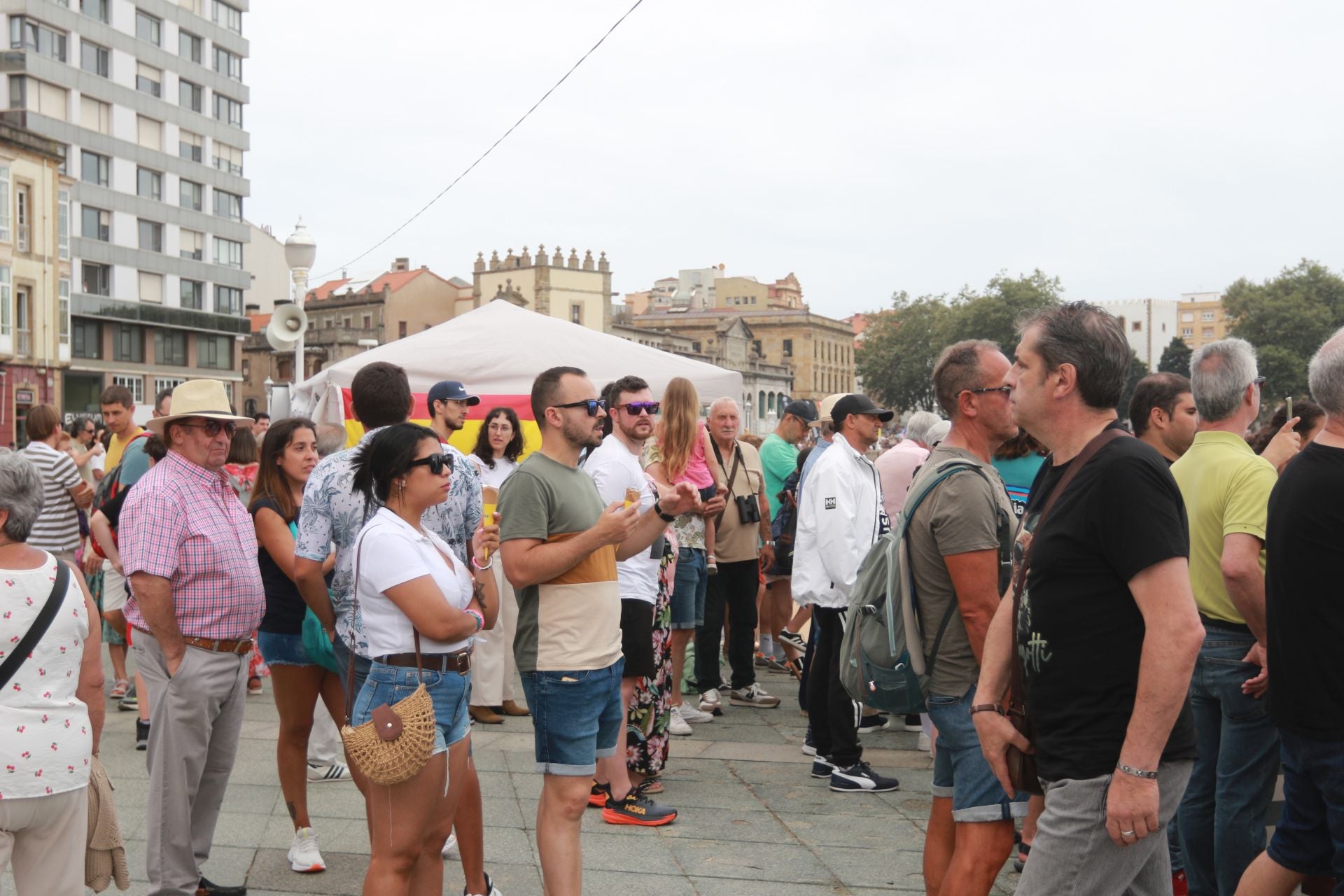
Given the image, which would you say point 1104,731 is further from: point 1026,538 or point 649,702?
point 649,702

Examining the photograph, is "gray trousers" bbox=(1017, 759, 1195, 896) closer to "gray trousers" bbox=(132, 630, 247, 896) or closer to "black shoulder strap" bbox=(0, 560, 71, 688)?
"black shoulder strap" bbox=(0, 560, 71, 688)

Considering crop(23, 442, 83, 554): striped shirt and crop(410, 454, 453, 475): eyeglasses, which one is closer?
crop(410, 454, 453, 475): eyeglasses

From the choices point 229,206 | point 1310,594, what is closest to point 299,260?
point 1310,594

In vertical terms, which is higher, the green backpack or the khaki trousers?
the green backpack

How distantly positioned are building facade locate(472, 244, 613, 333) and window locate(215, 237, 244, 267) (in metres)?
34.0

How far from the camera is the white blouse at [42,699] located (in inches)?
129

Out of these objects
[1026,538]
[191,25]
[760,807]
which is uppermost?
[191,25]

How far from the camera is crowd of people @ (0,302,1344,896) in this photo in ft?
8.89

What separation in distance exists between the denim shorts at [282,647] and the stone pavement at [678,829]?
0.84 metres

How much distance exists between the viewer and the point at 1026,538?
3.05 metres

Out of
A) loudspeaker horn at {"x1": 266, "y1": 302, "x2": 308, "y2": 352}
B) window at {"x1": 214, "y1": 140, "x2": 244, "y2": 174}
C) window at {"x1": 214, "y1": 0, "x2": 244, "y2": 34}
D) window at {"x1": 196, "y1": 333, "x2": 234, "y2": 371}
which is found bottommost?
loudspeaker horn at {"x1": 266, "y1": 302, "x2": 308, "y2": 352}

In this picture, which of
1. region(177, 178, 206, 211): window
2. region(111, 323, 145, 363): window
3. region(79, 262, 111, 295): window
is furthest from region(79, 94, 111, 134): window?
region(111, 323, 145, 363): window

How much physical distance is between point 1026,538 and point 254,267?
75.2 meters

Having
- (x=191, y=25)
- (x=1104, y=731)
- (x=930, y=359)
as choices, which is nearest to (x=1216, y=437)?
(x=1104, y=731)
